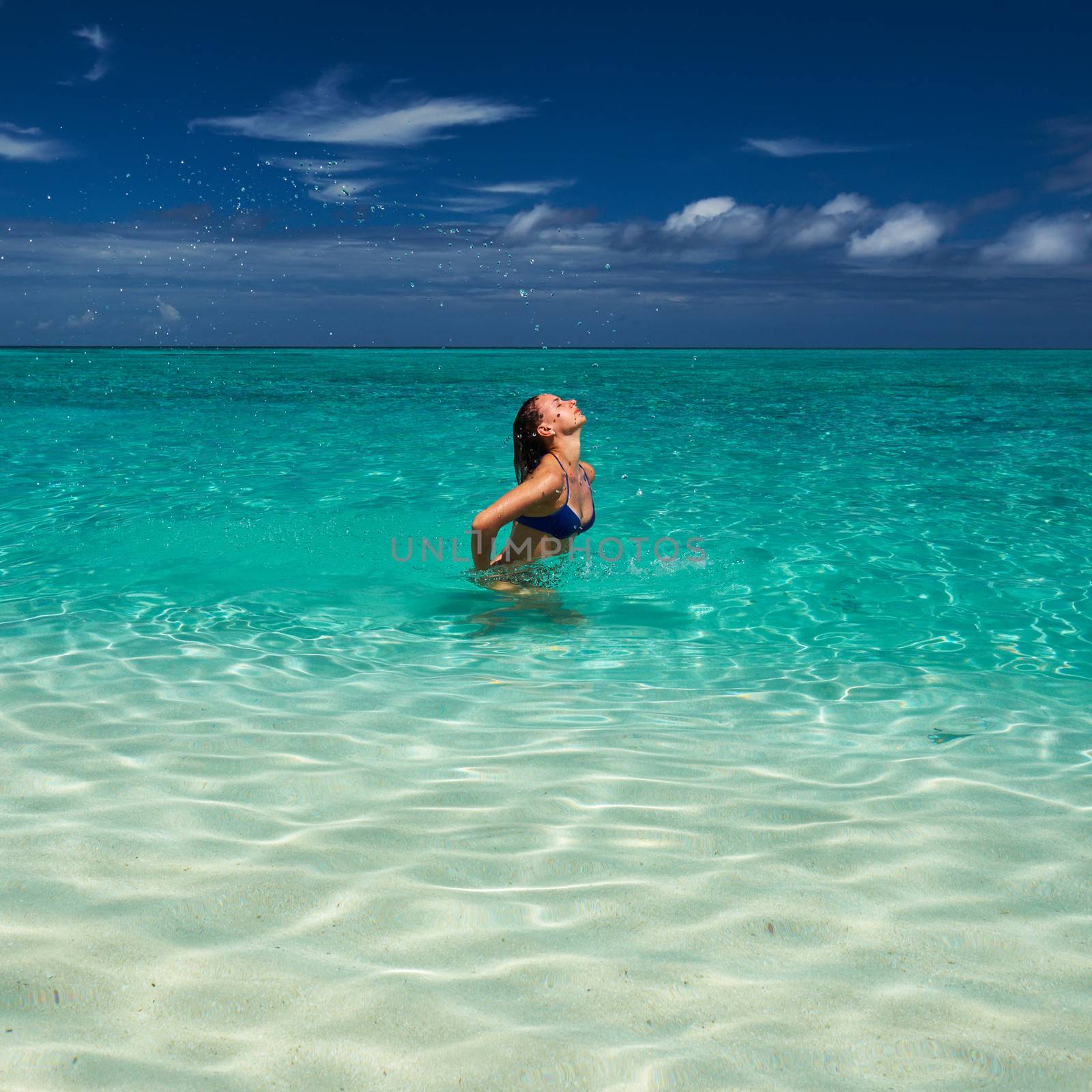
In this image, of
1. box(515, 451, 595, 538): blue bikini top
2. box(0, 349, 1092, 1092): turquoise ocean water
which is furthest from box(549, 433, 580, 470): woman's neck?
box(0, 349, 1092, 1092): turquoise ocean water

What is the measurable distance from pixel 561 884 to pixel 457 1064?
29.2 inches

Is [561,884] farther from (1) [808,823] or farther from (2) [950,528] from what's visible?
(2) [950,528]

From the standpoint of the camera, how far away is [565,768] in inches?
137

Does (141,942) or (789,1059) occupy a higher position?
(141,942)

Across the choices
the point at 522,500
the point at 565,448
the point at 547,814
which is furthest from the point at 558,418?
the point at 547,814

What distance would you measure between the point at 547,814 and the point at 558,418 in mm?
2830

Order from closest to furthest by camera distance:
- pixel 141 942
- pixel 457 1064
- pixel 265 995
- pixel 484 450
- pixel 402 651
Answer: pixel 457 1064 < pixel 265 995 < pixel 141 942 < pixel 402 651 < pixel 484 450

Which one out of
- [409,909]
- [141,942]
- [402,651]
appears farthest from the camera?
[402,651]

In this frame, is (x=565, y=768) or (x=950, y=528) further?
(x=950, y=528)

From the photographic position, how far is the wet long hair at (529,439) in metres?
5.42

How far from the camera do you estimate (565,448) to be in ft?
17.8

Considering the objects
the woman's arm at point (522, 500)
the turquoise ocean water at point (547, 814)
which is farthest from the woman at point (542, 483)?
the turquoise ocean water at point (547, 814)

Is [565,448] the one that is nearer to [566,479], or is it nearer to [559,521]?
[566,479]

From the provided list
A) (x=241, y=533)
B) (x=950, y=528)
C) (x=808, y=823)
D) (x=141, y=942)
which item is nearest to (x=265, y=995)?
(x=141, y=942)
